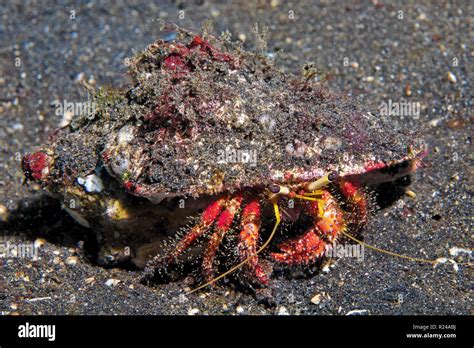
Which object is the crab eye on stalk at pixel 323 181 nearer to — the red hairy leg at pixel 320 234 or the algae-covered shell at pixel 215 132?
the algae-covered shell at pixel 215 132

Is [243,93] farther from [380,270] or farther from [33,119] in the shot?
[33,119]

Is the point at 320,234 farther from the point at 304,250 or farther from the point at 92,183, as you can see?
the point at 92,183

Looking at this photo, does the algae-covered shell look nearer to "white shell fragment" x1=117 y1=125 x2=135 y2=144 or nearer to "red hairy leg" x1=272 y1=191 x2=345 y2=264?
"white shell fragment" x1=117 y1=125 x2=135 y2=144

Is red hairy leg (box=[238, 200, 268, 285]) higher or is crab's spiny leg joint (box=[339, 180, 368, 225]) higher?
crab's spiny leg joint (box=[339, 180, 368, 225])

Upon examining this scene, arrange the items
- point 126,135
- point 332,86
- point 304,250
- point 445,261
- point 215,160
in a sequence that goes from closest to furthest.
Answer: point 215,160, point 126,135, point 304,250, point 445,261, point 332,86

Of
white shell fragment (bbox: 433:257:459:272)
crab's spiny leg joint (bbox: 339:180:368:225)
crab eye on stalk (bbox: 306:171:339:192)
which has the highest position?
crab eye on stalk (bbox: 306:171:339:192)

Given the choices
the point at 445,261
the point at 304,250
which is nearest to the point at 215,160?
the point at 304,250

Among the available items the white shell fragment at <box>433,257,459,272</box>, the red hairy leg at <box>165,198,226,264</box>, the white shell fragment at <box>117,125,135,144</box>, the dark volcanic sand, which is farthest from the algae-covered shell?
the white shell fragment at <box>433,257,459,272</box>
